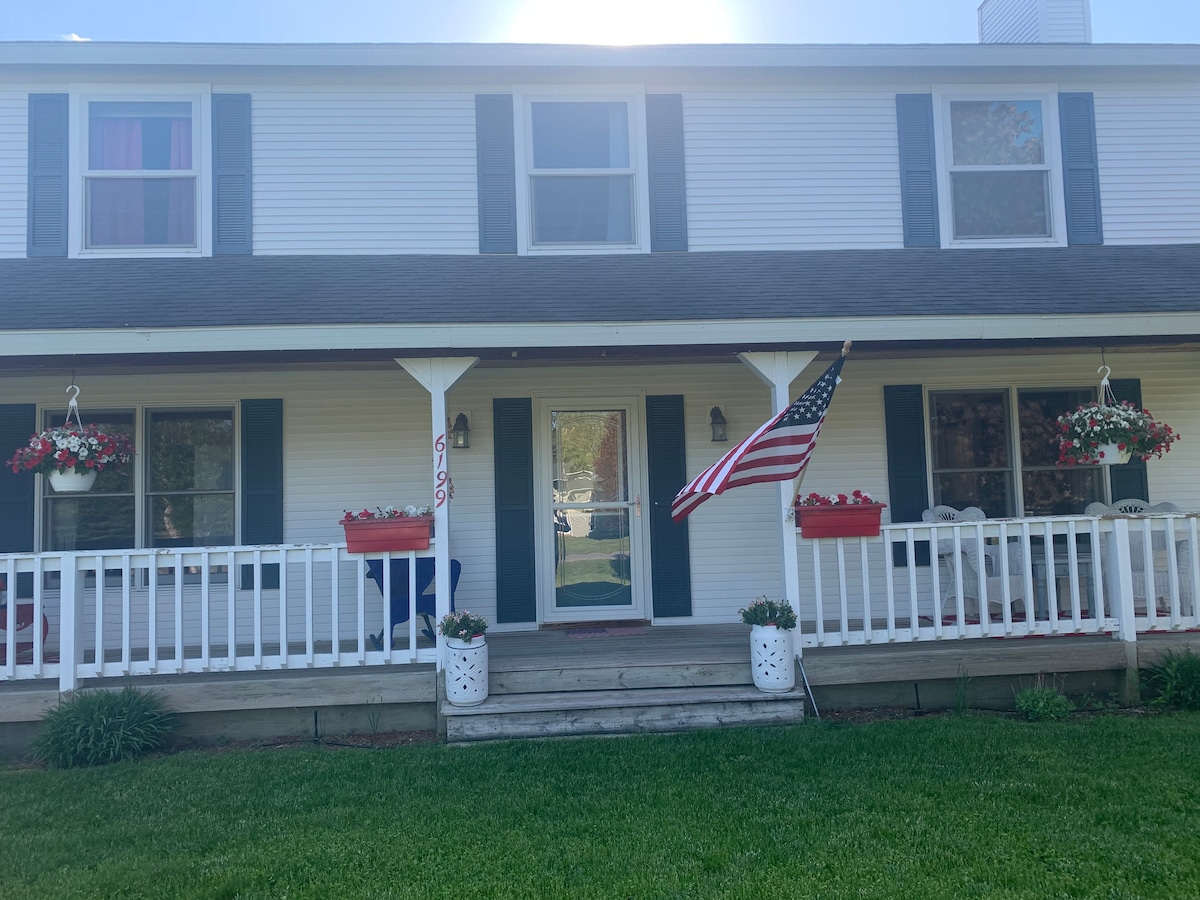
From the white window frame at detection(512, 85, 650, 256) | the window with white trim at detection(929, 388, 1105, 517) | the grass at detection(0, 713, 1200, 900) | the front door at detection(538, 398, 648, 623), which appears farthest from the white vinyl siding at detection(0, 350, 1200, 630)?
the grass at detection(0, 713, 1200, 900)

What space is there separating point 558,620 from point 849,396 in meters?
3.09

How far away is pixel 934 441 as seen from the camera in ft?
23.2

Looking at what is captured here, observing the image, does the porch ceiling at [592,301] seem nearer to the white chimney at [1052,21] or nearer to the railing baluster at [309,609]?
the railing baluster at [309,609]

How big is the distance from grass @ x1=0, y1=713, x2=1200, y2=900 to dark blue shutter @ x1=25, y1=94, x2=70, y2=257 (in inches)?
169

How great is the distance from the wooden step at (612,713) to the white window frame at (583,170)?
12.2 feet

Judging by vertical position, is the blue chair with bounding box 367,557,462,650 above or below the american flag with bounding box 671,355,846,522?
below

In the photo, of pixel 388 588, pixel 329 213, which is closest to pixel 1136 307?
pixel 388 588

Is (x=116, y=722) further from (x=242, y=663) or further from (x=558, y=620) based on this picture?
(x=558, y=620)

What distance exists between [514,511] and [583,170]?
2969 mm

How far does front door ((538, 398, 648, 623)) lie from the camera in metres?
6.95

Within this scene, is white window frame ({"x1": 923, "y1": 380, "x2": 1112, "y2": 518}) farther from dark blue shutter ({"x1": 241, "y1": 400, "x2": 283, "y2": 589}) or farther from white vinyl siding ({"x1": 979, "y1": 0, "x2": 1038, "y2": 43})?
dark blue shutter ({"x1": 241, "y1": 400, "x2": 283, "y2": 589})

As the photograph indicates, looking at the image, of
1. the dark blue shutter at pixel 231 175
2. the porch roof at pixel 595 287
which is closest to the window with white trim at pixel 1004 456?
the porch roof at pixel 595 287

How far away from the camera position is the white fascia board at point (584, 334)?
17.3 feet

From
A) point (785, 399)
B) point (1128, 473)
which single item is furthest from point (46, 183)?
point (1128, 473)
